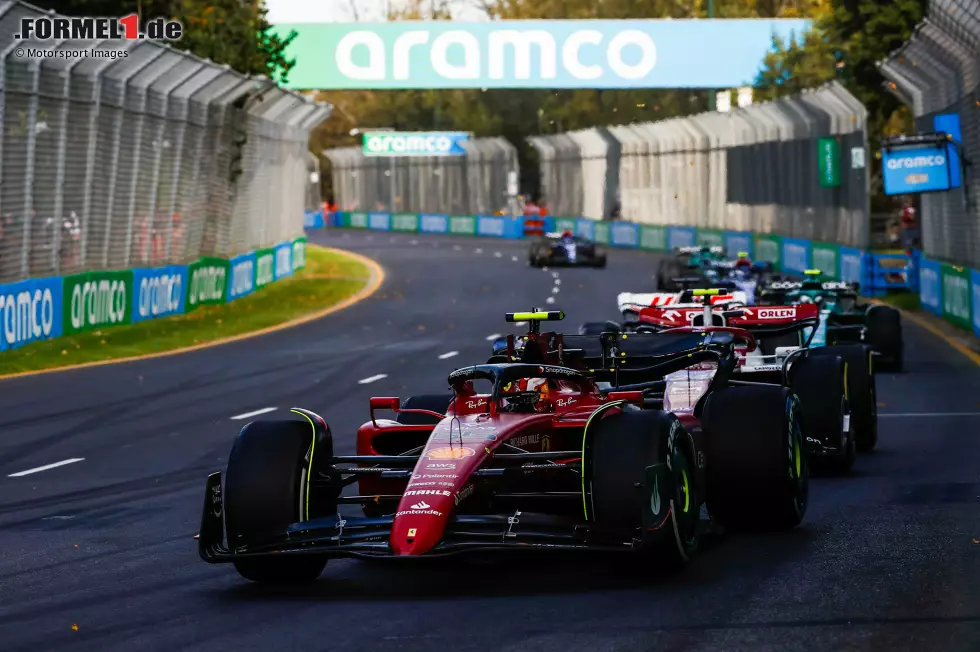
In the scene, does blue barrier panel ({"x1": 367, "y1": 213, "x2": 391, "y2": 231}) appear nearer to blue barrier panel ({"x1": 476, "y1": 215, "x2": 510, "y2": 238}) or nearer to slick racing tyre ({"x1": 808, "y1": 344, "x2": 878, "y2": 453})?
blue barrier panel ({"x1": 476, "y1": 215, "x2": 510, "y2": 238})

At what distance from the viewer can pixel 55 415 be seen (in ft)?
64.9

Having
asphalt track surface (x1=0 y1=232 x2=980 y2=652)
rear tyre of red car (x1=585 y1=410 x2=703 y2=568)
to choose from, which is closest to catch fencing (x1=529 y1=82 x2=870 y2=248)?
asphalt track surface (x1=0 y1=232 x2=980 y2=652)

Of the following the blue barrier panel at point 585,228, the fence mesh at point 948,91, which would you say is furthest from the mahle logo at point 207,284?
the blue barrier panel at point 585,228

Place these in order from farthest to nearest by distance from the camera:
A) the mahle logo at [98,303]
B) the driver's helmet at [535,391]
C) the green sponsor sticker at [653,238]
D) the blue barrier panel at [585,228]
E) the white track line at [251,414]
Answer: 1. the blue barrier panel at [585,228]
2. the green sponsor sticker at [653,238]
3. the mahle logo at [98,303]
4. the white track line at [251,414]
5. the driver's helmet at [535,391]

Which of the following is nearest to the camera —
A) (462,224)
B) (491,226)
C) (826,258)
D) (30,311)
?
(30,311)

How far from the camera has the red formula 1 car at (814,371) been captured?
13969 millimetres

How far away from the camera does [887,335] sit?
2322cm

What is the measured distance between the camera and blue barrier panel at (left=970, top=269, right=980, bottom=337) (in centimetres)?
2758

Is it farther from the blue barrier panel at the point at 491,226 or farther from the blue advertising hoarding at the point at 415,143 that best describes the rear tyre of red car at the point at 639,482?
the blue advertising hoarding at the point at 415,143

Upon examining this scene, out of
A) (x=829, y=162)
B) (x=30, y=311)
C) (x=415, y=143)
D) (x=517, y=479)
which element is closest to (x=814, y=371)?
(x=517, y=479)

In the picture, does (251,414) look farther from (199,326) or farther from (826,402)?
(199,326)

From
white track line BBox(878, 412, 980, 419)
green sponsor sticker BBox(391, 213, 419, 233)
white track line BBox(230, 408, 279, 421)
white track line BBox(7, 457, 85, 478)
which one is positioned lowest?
white track line BBox(7, 457, 85, 478)

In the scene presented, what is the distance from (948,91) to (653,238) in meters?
35.0

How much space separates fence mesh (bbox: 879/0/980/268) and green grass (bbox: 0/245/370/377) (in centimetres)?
1207
